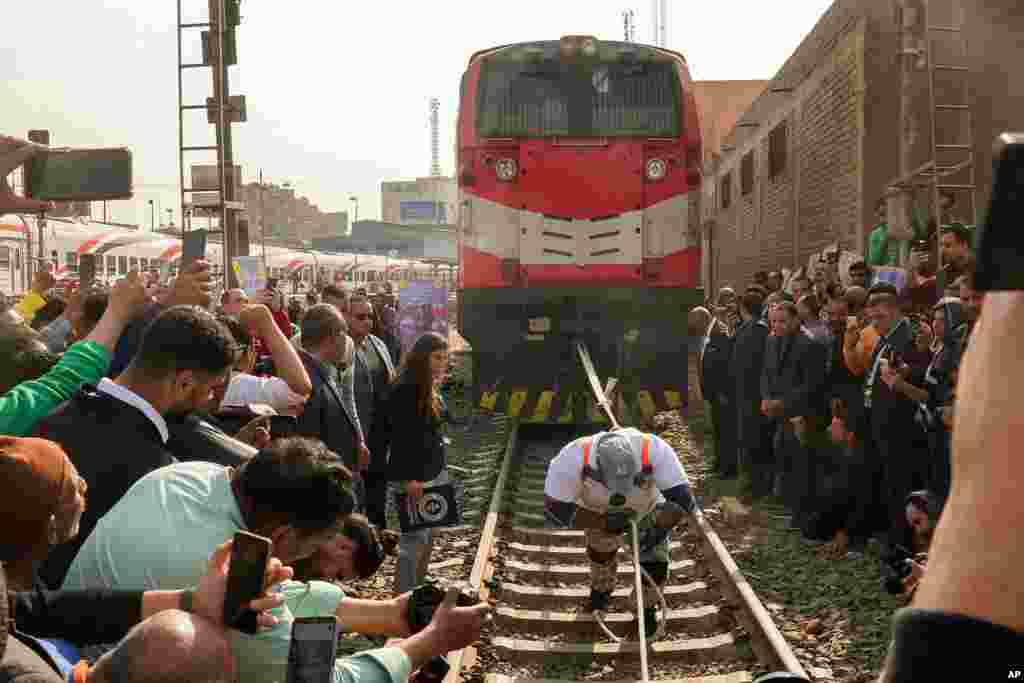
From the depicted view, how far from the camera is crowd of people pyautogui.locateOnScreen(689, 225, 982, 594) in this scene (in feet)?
20.9

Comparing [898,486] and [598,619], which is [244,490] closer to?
[598,619]

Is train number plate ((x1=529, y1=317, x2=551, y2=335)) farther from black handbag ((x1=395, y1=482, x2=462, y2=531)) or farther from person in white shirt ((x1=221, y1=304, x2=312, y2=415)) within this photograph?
person in white shirt ((x1=221, y1=304, x2=312, y2=415))

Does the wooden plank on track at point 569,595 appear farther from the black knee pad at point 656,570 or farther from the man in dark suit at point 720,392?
the man in dark suit at point 720,392

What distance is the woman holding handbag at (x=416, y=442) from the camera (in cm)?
609

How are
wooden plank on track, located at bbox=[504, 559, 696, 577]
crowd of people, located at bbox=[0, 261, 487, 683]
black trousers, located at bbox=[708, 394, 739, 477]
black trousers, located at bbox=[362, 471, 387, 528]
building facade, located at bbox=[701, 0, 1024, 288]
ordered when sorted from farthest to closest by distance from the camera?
building facade, located at bbox=[701, 0, 1024, 288] → black trousers, located at bbox=[708, 394, 739, 477] → wooden plank on track, located at bbox=[504, 559, 696, 577] → black trousers, located at bbox=[362, 471, 387, 528] → crowd of people, located at bbox=[0, 261, 487, 683]

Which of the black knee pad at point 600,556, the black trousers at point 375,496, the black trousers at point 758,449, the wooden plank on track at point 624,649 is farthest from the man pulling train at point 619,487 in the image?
the black trousers at point 758,449

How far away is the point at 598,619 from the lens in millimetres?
6051

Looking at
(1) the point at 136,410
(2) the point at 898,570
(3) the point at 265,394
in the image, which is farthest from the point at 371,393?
Answer: (1) the point at 136,410

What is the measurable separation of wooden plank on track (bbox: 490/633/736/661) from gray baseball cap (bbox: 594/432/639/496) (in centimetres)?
84

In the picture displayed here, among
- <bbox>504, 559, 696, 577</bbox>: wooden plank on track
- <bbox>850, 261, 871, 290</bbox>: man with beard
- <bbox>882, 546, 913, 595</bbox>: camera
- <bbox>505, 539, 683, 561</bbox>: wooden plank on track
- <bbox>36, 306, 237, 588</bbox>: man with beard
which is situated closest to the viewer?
<bbox>36, 306, 237, 588</bbox>: man with beard

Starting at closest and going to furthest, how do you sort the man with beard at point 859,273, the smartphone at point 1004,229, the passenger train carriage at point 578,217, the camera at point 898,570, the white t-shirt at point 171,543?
the smartphone at point 1004,229 → the white t-shirt at point 171,543 → the camera at point 898,570 → the man with beard at point 859,273 → the passenger train carriage at point 578,217

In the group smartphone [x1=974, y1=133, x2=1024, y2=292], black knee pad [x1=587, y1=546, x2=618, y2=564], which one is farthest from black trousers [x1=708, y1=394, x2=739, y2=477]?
smartphone [x1=974, y1=133, x2=1024, y2=292]

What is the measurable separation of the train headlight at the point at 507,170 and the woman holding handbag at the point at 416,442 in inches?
207

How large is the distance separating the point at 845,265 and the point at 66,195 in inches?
433
